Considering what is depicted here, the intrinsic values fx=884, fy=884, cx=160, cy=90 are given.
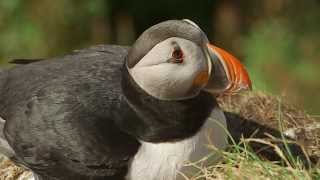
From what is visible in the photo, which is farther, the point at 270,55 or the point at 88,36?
the point at 88,36

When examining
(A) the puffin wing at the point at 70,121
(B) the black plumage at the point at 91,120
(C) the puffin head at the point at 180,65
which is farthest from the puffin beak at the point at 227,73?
(A) the puffin wing at the point at 70,121

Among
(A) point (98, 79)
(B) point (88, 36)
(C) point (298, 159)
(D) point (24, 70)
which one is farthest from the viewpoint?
(B) point (88, 36)

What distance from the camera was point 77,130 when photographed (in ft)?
11.7

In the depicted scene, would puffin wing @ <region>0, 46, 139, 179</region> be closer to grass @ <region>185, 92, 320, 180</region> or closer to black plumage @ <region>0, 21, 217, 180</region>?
black plumage @ <region>0, 21, 217, 180</region>

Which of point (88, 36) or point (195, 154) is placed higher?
point (195, 154)

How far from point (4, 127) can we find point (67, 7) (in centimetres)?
428

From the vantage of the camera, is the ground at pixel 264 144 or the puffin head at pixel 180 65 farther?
the puffin head at pixel 180 65

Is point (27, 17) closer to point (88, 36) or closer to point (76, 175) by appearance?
point (88, 36)

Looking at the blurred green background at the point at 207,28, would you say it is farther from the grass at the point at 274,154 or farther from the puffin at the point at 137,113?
the puffin at the point at 137,113

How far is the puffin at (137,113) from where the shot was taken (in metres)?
3.42

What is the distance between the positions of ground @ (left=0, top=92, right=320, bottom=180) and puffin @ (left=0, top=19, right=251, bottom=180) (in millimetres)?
156

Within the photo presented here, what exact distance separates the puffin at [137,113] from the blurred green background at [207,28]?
140 inches

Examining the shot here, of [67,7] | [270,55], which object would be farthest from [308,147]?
[67,7]

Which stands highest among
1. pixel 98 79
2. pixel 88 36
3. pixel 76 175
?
pixel 98 79
